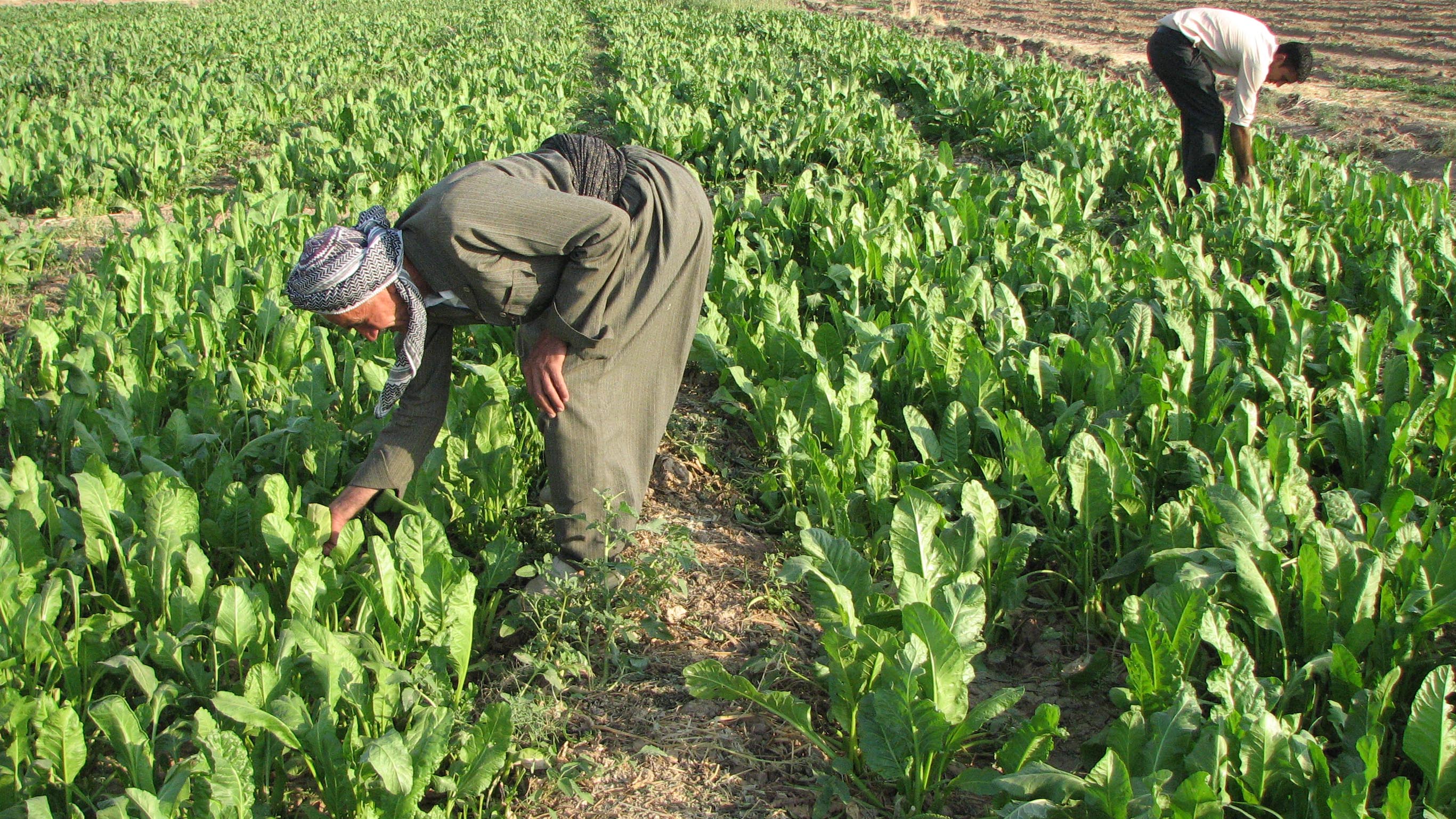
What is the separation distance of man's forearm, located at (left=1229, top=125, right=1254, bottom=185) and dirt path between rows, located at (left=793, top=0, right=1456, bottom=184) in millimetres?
1015

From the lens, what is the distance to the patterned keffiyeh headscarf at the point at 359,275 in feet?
7.39

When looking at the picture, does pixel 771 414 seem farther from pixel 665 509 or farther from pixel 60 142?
pixel 60 142

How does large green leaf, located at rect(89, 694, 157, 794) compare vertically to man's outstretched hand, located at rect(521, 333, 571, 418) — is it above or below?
below

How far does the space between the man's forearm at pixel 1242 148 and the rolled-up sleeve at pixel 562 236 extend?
5.10m

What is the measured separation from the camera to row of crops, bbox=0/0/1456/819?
201 centimetres

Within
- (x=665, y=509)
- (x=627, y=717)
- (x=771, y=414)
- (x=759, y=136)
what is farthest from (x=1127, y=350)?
(x=759, y=136)

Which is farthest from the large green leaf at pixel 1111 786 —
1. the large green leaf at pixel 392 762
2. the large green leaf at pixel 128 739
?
the large green leaf at pixel 128 739

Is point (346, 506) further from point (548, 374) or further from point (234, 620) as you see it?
point (548, 374)

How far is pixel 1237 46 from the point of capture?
6.23m

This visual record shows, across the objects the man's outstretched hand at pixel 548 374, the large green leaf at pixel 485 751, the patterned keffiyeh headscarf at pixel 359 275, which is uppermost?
the patterned keffiyeh headscarf at pixel 359 275

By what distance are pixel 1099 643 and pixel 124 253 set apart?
4.67 metres

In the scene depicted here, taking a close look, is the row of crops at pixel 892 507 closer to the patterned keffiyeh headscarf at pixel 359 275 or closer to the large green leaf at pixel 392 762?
Answer: the large green leaf at pixel 392 762

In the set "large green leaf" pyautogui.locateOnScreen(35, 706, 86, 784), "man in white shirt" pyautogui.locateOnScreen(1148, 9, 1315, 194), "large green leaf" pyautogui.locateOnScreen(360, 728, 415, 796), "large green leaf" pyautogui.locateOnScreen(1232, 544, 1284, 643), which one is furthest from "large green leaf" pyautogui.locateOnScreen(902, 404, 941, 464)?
"man in white shirt" pyautogui.locateOnScreen(1148, 9, 1315, 194)

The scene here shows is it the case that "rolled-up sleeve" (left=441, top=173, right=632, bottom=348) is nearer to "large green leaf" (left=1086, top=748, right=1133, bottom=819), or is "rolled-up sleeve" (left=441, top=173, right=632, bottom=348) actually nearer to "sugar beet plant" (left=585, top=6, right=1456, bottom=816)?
"sugar beet plant" (left=585, top=6, right=1456, bottom=816)
